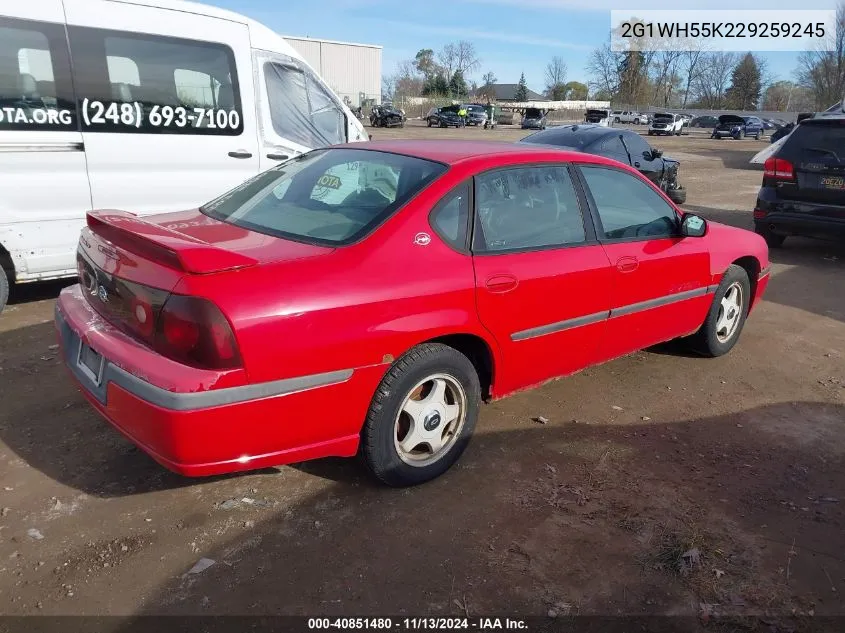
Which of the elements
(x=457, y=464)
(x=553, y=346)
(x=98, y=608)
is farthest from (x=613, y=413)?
(x=98, y=608)

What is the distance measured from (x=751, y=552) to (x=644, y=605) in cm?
64

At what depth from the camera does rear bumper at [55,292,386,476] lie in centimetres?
244

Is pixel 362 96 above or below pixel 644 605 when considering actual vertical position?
above

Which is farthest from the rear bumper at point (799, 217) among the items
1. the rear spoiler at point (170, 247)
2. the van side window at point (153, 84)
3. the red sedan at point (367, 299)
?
the rear spoiler at point (170, 247)

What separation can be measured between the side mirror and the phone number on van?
13.5ft

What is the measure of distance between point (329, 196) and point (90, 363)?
133cm

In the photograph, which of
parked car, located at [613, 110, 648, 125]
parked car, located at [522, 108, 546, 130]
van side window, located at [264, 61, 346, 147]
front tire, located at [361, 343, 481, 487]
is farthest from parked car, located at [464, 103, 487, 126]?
front tire, located at [361, 343, 481, 487]

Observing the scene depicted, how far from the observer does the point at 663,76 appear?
309 ft

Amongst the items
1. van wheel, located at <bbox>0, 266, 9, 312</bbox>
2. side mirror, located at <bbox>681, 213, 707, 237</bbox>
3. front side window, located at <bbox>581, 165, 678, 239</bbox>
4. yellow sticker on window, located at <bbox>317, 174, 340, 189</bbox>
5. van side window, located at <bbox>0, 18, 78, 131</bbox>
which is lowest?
van wheel, located at <bbox>0, 266, 9, 312</bbox>

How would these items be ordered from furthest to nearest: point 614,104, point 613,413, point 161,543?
point 614,104, point 613,413, point 161,543

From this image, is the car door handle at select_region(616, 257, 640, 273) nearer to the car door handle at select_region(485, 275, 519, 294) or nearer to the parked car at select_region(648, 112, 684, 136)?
the car door handle at select_region(485, 275, 519, 294)

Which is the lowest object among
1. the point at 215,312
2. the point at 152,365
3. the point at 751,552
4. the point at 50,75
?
the point at 751,552

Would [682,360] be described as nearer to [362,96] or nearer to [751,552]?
[751,552]

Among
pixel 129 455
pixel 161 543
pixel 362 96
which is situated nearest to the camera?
pixel 161 543
